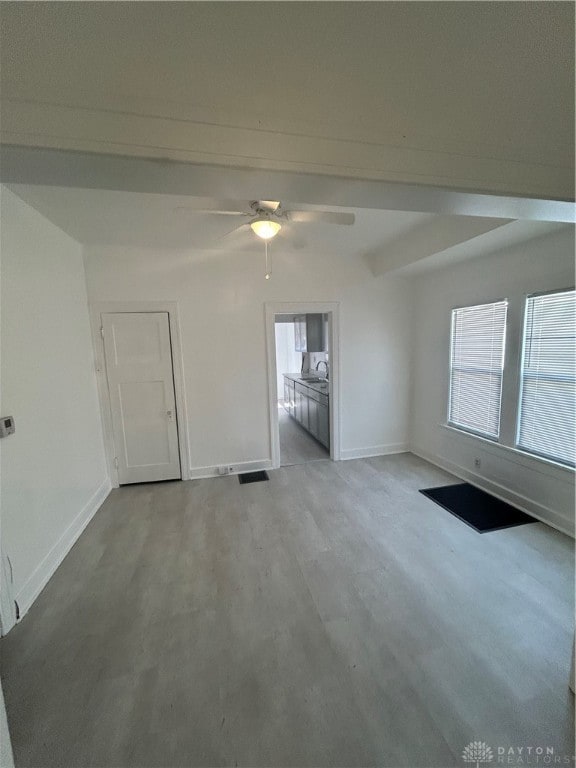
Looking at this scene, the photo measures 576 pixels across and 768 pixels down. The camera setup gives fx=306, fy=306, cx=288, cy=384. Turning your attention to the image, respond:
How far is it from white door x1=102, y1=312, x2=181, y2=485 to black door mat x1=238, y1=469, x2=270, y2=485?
0.79 m

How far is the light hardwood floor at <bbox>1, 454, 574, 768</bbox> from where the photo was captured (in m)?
1.26

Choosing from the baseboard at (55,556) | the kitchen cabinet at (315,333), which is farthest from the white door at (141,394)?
the kitchen cabinet at (315,333)

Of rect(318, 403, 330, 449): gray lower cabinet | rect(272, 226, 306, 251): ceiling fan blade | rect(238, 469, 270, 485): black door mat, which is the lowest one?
rect(238, 469, 270, 485): black door mat

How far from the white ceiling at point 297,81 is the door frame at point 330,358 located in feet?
8.88

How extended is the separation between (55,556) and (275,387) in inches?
100.0

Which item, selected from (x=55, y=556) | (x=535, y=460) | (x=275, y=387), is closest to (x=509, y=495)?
(x=535, y=460)

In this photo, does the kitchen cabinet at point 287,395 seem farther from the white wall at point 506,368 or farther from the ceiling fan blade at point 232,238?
the ceiling fan blade at point 232,238

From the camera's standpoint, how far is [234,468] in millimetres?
3830

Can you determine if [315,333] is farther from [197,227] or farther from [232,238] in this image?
[197,227]

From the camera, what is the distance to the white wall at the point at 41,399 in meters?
1.94

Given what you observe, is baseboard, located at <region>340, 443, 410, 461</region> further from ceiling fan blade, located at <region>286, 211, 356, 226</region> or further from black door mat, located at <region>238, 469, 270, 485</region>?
ceiling fan blade, located at <region>286, 211, 356, 226</region>

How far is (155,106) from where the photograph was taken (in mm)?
884

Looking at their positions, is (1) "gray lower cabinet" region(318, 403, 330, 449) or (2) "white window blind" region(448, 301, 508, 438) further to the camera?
(1) "gray lower cabinet" region(318, 403, 330, 449)

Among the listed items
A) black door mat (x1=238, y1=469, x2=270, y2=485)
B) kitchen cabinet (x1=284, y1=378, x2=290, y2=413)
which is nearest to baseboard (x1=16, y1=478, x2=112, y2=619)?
black door mat (x1=238, y1=469, x2=270, y2=485)
